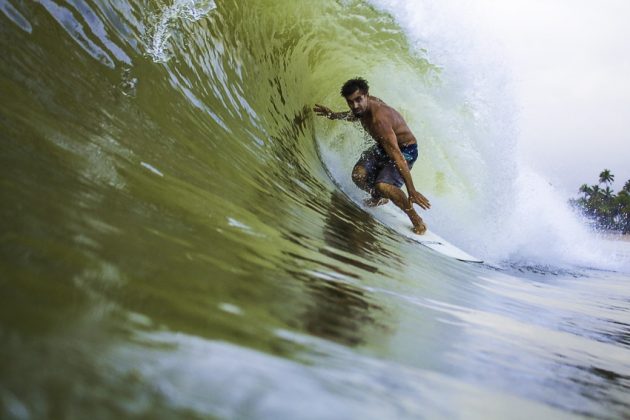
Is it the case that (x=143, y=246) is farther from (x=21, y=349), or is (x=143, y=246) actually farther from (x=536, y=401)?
(x=536, y=401)

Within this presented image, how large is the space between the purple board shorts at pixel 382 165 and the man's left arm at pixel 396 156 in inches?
14.7

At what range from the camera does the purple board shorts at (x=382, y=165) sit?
500cm

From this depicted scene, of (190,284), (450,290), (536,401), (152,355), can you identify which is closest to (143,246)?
(190,284)

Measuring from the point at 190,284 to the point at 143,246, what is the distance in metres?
0.18

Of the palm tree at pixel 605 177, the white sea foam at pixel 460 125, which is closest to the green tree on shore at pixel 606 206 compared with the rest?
the palm tree at pixel 605 177

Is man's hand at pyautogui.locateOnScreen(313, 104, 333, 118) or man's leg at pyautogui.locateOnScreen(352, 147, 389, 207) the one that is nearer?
man's leg at pyautogui.locateOnScreen(352, 147, 389, 207)

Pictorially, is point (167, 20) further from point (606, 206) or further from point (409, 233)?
point (606, 206)

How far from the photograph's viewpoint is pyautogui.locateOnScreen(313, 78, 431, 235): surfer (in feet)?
14.9

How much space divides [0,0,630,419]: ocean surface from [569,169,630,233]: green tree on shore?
56888 millimetres

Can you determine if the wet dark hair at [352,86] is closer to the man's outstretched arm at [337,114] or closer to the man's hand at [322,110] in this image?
the man's outstretched arm at [337,114]

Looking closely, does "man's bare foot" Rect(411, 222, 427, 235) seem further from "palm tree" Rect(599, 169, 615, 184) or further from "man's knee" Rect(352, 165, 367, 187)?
"palm tree" Rect(599, 169, 615, 184)

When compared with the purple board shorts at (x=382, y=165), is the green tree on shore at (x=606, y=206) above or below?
above

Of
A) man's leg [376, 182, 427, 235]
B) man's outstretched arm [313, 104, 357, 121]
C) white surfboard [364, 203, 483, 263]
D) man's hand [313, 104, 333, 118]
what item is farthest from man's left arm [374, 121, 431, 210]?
man's hand [313, 104, 333, 118]

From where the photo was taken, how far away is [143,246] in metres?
1.27
